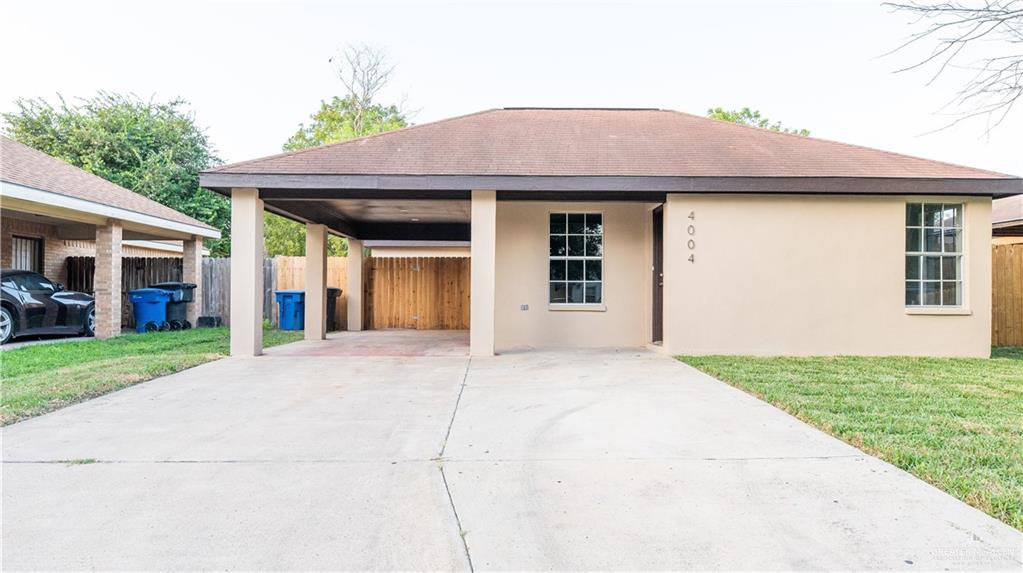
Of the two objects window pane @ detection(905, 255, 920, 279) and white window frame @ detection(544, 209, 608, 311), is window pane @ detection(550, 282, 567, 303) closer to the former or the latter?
white window frame @ detection(544, 209, 608, 311)

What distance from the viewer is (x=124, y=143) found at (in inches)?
893

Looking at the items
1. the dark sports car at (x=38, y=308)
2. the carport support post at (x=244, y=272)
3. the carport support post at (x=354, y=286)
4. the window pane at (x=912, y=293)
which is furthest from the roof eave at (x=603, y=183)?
the carport support post at (x=354, y=286)

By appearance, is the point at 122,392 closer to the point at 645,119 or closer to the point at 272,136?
the point at 645,119

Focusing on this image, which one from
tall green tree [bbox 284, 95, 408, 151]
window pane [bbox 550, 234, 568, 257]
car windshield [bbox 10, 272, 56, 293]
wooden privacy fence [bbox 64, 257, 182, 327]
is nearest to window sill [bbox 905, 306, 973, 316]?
window pane [bbox 550, 234, 568, 257]

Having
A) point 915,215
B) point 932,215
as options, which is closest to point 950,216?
point 932,215

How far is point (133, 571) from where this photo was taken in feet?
7.57

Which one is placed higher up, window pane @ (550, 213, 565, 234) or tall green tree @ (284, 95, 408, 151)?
tall green tree @ (284, 95, 408, 151)

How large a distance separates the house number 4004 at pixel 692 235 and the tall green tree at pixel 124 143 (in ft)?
68.0

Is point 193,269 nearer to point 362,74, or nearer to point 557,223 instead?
point 557,223

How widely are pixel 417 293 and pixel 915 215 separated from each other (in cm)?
1140

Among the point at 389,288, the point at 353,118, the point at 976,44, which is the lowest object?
the point at 389,288

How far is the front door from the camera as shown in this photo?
396 inches

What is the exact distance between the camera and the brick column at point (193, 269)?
46.2 feet

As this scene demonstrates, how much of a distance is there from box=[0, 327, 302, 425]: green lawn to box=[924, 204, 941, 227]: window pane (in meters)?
11.9
